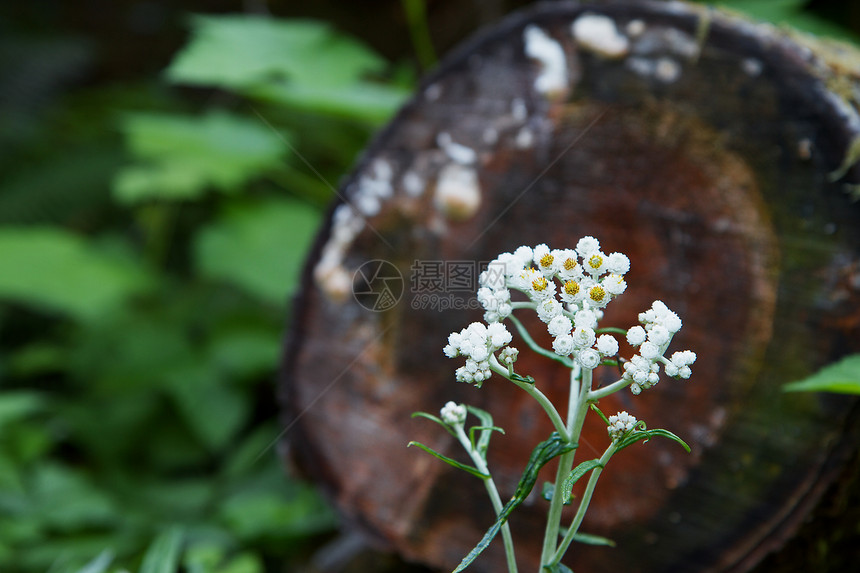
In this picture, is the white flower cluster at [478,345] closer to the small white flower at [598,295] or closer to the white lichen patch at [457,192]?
the small white flower at [598,295]

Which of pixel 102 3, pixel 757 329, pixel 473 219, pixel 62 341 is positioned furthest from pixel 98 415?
pixel 102 3

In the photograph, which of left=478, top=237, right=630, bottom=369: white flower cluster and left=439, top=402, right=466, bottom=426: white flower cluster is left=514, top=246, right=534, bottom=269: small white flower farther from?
left=439, top=402, right=466, bottom=426: white flower cluster

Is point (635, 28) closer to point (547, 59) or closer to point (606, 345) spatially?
point (547, 59)

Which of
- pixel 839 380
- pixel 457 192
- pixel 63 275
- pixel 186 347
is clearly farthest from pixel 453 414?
pixel 63 275

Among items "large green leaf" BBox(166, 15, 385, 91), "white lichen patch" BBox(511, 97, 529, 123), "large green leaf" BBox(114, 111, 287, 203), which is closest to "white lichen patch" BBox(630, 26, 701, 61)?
"white lichen patch" BBox(511, 97, 529, 123)

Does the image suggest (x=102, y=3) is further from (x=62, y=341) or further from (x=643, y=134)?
(x=643, y=134)

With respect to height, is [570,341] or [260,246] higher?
[570,341]
